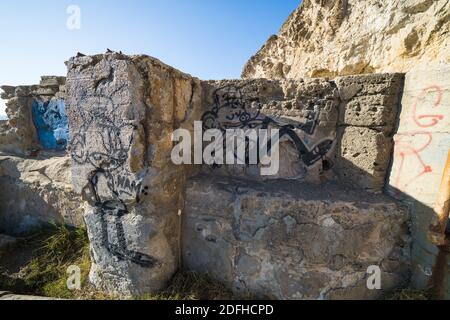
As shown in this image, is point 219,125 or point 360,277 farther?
point 219,125

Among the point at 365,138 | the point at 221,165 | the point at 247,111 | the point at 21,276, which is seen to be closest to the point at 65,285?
the point at 21,276

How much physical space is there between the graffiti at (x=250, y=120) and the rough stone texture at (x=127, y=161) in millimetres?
367

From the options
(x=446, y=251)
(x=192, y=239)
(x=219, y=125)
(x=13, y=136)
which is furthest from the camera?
(x=13, y=136)

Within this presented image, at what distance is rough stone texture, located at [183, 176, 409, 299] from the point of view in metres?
1.75

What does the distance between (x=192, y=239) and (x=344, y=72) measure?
10.8ft

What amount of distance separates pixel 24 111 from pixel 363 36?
521cm

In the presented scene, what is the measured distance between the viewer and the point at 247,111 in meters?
2.24

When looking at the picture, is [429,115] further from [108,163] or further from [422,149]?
[108,163]

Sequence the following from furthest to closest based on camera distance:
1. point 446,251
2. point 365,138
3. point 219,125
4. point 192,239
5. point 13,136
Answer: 1. point 13,136
2. point 219,125
3. point 192,239
4. point 365,138
5. point 446,251

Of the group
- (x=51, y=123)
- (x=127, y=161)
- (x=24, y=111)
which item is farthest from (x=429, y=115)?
(x=24, y=111)
